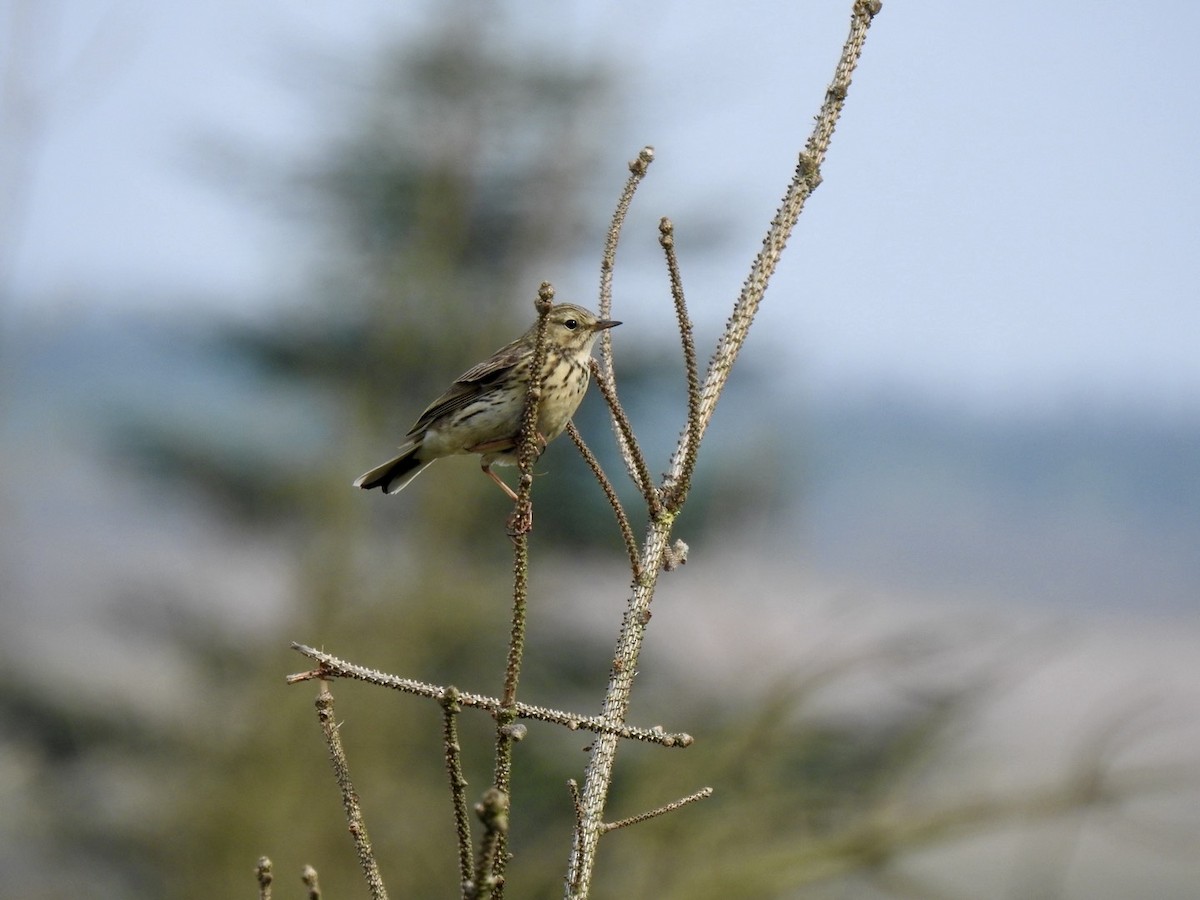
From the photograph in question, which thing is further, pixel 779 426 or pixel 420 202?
pixel 420 202

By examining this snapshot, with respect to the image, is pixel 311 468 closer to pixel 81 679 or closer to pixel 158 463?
pixel 158 463

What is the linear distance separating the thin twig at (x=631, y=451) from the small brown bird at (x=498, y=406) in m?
2.07

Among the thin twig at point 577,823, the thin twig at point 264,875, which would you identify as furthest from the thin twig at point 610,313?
the thin twig at point 264,875

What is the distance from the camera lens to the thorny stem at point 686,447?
207cm

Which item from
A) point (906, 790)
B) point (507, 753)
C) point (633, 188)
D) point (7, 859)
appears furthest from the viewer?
point (7, 859)

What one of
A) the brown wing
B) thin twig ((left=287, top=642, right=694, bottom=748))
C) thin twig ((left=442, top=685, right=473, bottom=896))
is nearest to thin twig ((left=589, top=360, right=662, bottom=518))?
thin twig ((left=287, top=642, right=694, bottom=748))

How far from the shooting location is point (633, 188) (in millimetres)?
2668

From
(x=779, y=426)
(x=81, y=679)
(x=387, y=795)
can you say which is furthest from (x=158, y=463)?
(x=779, y=426)

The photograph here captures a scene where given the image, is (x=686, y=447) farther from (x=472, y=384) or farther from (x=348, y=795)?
(x=472, y=384)

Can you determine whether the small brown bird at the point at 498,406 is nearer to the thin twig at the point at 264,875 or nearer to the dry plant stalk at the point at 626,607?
the dry plant stalk at the point at 626,607

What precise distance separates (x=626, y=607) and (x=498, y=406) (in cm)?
290

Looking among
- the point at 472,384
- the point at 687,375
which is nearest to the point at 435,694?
the point at 687,375

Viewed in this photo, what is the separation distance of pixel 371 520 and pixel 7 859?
27.5 ft

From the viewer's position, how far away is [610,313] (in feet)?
8.41
